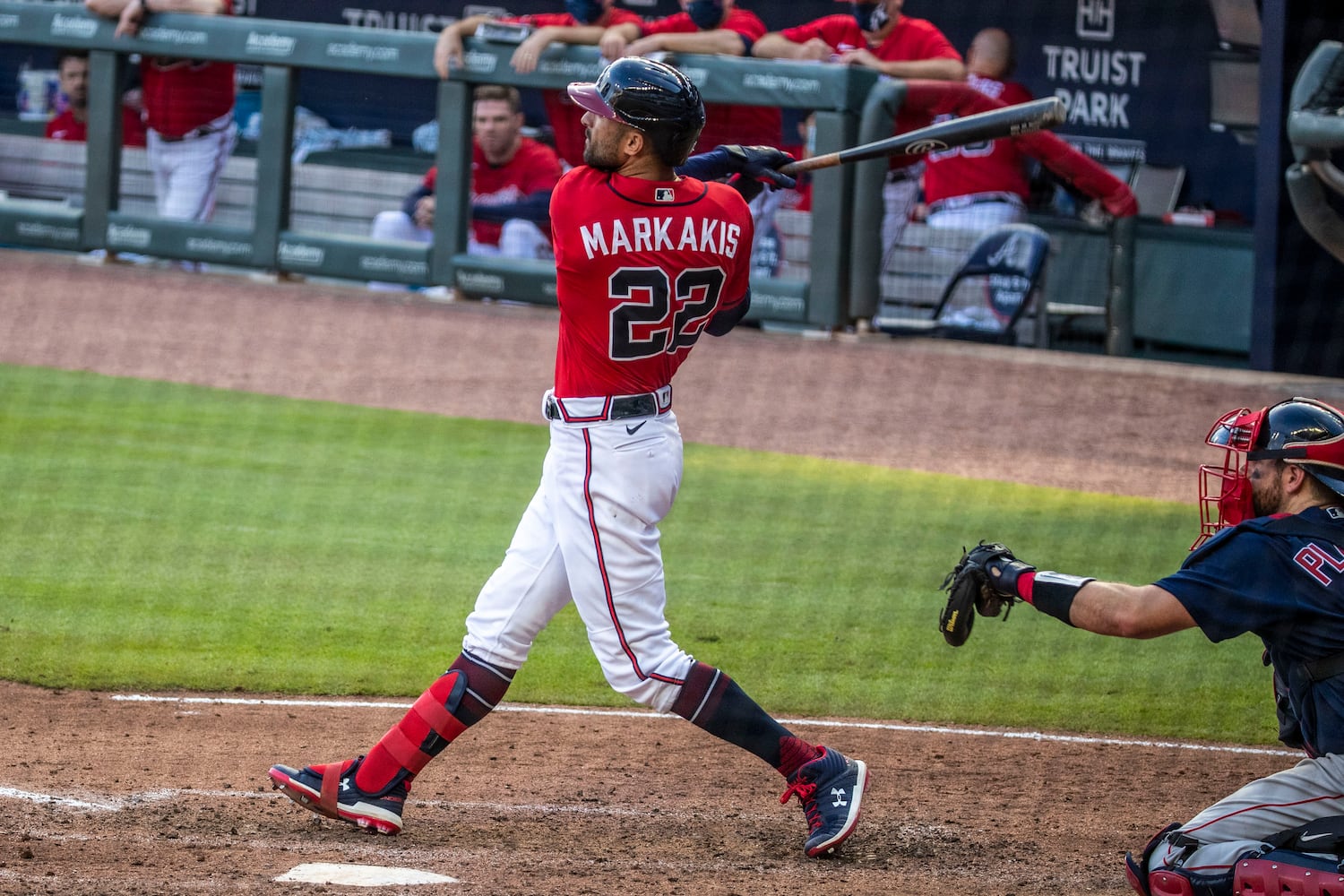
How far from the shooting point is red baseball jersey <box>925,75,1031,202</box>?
1077 centimetres

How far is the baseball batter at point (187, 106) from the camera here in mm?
12141

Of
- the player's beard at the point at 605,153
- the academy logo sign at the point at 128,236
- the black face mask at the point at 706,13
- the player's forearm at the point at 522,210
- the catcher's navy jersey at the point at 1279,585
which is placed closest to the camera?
the catcher's navy jersey at the point at 1279,585

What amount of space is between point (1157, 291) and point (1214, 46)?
244cm

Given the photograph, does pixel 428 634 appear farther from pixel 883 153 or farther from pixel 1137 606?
pixel 1137 606

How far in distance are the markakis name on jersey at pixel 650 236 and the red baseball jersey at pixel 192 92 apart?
30.9 ft

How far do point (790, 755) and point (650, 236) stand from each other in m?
1.11

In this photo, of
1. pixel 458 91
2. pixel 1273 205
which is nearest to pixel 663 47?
pixel 458 91

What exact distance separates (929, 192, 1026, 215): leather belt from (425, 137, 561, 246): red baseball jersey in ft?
7.86

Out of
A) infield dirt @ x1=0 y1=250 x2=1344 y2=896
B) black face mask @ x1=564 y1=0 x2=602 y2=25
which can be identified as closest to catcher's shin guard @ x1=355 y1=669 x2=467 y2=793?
infield dirt @ x1=0 y1=250 x2=1344 y2=896

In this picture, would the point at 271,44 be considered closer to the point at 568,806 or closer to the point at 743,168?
the point at 743,168

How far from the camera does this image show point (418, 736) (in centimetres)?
358

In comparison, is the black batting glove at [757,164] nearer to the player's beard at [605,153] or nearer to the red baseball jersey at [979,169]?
the player's beard at [605,153]

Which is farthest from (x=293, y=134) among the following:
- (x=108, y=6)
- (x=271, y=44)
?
(x=108, y=6)

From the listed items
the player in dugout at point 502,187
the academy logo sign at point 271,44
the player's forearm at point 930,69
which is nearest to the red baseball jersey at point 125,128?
the academy logo sign at point 271,44
